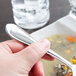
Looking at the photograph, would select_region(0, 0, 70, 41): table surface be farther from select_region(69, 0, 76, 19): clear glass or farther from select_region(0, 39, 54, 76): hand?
select_region(0, 39, 54, 76): hand

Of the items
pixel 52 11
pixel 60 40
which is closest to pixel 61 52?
pixel 60 40

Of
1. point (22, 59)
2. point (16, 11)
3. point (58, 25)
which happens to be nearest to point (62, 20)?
point (58, 25)

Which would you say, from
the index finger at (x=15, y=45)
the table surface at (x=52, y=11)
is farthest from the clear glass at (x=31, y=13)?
the index finger at (x=15, y=45)

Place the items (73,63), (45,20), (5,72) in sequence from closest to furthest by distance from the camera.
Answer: (5,72) → (73,63) → (45,20)

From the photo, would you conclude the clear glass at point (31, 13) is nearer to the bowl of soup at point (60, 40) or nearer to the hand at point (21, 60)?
the bowl of soup at point (60, 40)

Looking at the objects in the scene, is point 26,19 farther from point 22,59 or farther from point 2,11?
point 22,59

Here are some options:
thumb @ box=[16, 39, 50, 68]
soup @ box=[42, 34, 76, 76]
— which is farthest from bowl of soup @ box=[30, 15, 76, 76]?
thumb @ box=[16, 39, 50, 68]
